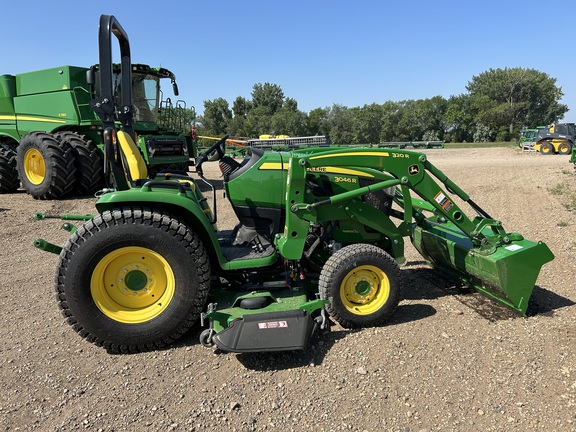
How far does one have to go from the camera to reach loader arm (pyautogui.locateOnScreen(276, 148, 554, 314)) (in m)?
3.51

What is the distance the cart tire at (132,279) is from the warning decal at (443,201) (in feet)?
7.04

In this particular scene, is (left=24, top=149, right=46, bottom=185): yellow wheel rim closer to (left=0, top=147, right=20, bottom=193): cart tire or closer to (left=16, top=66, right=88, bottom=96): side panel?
(left=0, top=147, right=20, bottom=193): cart tire

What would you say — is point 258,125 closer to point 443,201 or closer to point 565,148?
point 565,148

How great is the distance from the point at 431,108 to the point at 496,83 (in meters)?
14.8

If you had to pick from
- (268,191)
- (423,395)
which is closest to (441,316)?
(423,395)

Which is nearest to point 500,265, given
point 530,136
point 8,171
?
point 8,171

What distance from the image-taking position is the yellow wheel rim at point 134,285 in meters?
3.20

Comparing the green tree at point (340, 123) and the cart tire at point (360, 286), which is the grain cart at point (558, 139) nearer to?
the green tree at point (340, 123)

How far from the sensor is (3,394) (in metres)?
2.78

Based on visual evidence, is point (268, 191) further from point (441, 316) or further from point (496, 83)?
point (496, 83)

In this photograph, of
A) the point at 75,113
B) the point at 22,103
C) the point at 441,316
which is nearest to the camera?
Answer: the point at 441,316

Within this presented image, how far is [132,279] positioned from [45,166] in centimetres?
796

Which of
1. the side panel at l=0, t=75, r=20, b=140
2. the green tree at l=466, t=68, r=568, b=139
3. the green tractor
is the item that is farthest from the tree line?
the side panel at l=0, t=75, r=20, b=140

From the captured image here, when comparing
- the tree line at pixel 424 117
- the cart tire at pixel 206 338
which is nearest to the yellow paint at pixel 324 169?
the cart tire at pixel 206 338
